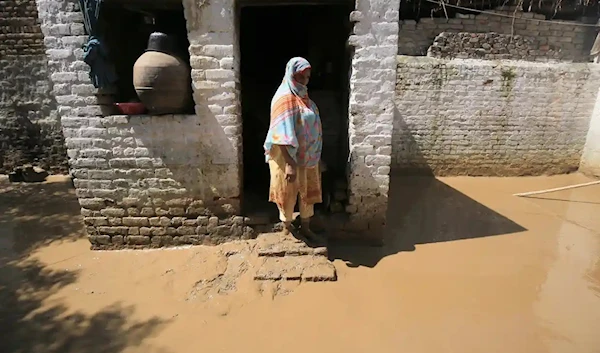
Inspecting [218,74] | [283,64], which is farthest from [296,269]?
[283,64]

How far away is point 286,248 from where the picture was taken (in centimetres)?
359

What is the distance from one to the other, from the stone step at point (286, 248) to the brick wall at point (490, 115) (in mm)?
3902

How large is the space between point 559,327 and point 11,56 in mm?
9455

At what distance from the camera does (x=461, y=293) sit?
318 centimetres

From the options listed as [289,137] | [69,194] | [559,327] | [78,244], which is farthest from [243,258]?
[69,194]

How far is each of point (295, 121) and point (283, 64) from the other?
124 inches

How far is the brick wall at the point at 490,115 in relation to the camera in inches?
254

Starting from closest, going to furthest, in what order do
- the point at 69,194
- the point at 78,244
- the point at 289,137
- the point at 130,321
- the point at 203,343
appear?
the point at 203,343 → the point at 130,321 → the point at 289,137 → the point at 78,244 → the point at 69,194

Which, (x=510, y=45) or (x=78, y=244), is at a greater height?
(x=510, y=45)

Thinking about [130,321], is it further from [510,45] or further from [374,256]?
[510,45]

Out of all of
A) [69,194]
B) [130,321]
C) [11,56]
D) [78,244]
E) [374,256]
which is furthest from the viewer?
[11,56]

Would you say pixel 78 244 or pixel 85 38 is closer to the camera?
pixel 85 38

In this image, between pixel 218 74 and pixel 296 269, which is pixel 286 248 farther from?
pixel 218 74

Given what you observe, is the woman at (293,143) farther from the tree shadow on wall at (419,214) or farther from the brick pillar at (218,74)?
the tree shadow on wall at (419,214)
